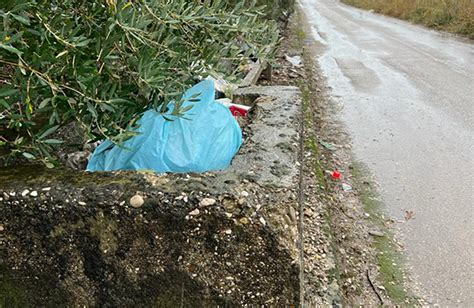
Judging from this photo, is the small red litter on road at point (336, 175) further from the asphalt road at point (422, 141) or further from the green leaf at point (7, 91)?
the green leaf at point (7, 91)

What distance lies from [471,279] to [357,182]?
5.00 ft

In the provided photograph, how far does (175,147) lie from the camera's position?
8.20 feet

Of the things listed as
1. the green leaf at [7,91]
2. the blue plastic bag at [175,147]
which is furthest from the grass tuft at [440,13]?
the green leaf at [7,91]

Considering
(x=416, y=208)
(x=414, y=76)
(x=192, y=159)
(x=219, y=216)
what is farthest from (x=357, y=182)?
(x=414, y=76)

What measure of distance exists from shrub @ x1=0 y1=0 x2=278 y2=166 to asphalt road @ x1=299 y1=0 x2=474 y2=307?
6.58ft

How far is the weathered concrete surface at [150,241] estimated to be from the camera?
6.54 ft

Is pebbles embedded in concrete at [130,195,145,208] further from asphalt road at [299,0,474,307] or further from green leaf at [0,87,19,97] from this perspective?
asphalt road at [299,0,474,307]

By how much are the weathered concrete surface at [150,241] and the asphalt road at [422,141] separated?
1.44m

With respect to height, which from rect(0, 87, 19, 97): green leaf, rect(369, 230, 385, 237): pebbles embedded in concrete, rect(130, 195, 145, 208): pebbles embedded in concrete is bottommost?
rect(369, 230, 385, 237): pebbles embedded in concrete

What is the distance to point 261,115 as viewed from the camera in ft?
10.5

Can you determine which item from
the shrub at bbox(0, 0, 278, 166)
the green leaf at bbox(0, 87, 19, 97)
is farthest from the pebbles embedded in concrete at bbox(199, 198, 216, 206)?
the green leaf at bbox(0, 87, 19, 97)

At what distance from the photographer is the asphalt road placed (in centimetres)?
329

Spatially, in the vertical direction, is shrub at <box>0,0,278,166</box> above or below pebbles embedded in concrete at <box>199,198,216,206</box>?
above

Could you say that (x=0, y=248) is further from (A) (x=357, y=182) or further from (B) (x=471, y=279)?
(A) (x=357, y=182)
